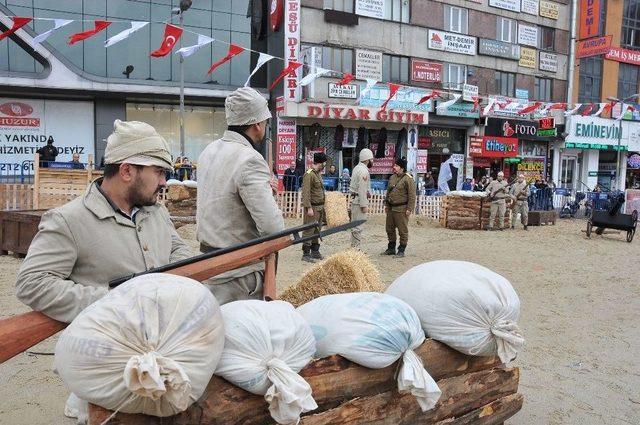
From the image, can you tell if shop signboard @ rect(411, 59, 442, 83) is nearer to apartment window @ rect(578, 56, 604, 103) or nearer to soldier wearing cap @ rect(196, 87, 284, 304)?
apartment window @ rect(578, 56, 604, 103)

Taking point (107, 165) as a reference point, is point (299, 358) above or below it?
below

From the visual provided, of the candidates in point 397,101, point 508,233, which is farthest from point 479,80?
point 508,233

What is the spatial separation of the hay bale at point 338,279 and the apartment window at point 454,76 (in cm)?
2313

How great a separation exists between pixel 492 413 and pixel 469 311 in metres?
0.62

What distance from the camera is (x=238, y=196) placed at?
2855 millimetres

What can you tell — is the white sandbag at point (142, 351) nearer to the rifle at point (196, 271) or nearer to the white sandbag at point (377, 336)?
the rifle at point (196, 271)

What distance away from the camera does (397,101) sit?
79.0 ft

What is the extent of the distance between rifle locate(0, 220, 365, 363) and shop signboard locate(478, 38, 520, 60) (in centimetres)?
2711

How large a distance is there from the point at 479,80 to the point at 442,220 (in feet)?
47.1

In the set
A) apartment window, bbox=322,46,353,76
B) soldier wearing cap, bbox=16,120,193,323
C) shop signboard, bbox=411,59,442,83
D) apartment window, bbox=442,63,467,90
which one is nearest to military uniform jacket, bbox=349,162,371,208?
soldier wearing cap, bbox=16,120,193,323

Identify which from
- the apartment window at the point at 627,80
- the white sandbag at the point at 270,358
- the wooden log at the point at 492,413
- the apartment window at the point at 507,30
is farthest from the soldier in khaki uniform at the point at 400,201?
the apartment window at the point at 627,80

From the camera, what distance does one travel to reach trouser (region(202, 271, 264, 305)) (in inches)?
112

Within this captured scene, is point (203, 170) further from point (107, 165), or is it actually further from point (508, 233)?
point (508, 233)

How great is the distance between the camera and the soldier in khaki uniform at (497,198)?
14549 mm
